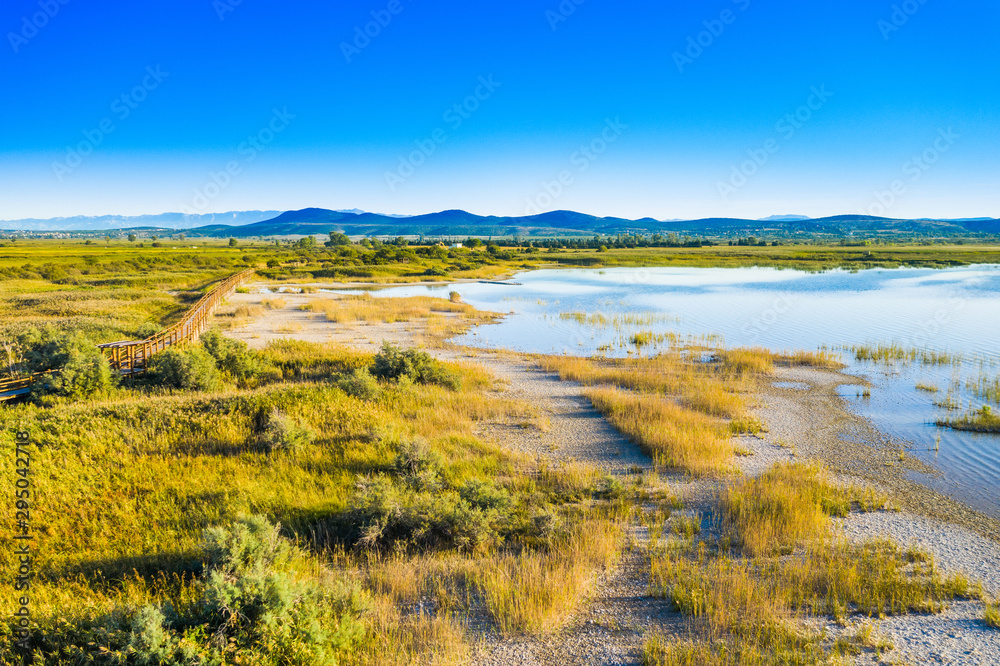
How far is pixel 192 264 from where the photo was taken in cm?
8138

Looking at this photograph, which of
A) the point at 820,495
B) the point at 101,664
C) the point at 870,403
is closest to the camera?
the point at 101,664

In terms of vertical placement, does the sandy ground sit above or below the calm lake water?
below

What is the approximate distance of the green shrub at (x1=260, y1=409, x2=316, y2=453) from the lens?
451 inches

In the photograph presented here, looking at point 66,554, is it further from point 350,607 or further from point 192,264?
point 192,264

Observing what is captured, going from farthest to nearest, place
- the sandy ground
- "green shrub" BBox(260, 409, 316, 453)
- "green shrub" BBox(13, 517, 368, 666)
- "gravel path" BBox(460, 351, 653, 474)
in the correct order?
1. "gravel path" BBox(460, 351, 653, 474)
2. "green shrub" BBox(260, 409, 316, 453)
3. the sandy ground
4. "green shrub" BBox(13, 517, 368, 666)

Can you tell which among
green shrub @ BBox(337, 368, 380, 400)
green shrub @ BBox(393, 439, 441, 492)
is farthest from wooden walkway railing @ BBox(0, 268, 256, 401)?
green shrub @ BBox(393, 439, 441, 492)

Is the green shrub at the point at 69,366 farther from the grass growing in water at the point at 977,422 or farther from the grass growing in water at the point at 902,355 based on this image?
the grass growing in water at the point at 902,355

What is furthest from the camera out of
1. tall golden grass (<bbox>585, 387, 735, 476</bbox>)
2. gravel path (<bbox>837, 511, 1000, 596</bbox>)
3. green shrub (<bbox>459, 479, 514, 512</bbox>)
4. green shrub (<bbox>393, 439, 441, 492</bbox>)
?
tall golden grass (<bbox>585, 387, 735, 476</bbox>)

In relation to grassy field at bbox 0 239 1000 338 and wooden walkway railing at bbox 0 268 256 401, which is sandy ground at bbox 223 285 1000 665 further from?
grassy field at bbox 0 239 1000 338

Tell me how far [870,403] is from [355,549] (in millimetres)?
17023

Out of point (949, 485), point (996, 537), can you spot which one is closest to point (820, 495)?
point (996, 537)

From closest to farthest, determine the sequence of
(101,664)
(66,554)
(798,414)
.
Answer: (101,664)
(66,554)
(798,414)

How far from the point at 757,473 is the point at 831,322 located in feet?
90.0

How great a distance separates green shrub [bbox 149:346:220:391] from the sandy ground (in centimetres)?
979
